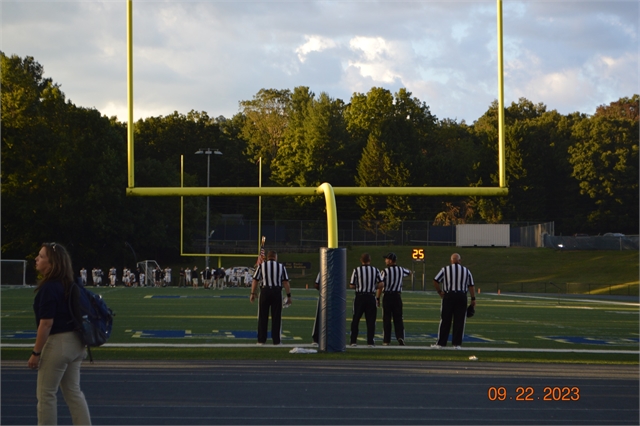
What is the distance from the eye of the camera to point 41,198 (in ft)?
153

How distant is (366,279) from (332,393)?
13.3ft

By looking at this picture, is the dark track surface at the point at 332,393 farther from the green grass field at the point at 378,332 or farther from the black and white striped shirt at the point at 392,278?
the black and white striped shirt at the point at 392,278

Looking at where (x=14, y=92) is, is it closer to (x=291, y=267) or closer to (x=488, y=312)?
(x=291, y=267)

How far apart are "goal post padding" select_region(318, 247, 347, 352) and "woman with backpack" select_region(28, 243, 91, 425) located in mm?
4979

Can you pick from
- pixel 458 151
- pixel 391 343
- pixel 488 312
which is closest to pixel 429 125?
pixel 458 151

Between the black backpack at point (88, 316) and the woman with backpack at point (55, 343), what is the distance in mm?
36

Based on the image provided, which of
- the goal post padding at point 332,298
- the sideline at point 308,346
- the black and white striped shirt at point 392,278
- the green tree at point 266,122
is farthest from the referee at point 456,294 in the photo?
the green tree at point 266,122

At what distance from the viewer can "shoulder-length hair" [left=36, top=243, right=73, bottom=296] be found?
525 cm

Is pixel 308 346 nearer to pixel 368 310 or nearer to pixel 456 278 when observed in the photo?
pixel 368 310

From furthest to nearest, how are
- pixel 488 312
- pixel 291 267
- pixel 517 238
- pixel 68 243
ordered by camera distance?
1. pixel 517 238
2. pixel 68 243
3. pixel 291 267
4. pixel 488 312

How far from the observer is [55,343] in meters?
5.19

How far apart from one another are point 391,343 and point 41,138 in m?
38.6

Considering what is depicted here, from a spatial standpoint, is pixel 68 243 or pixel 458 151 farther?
pixel 458 151
